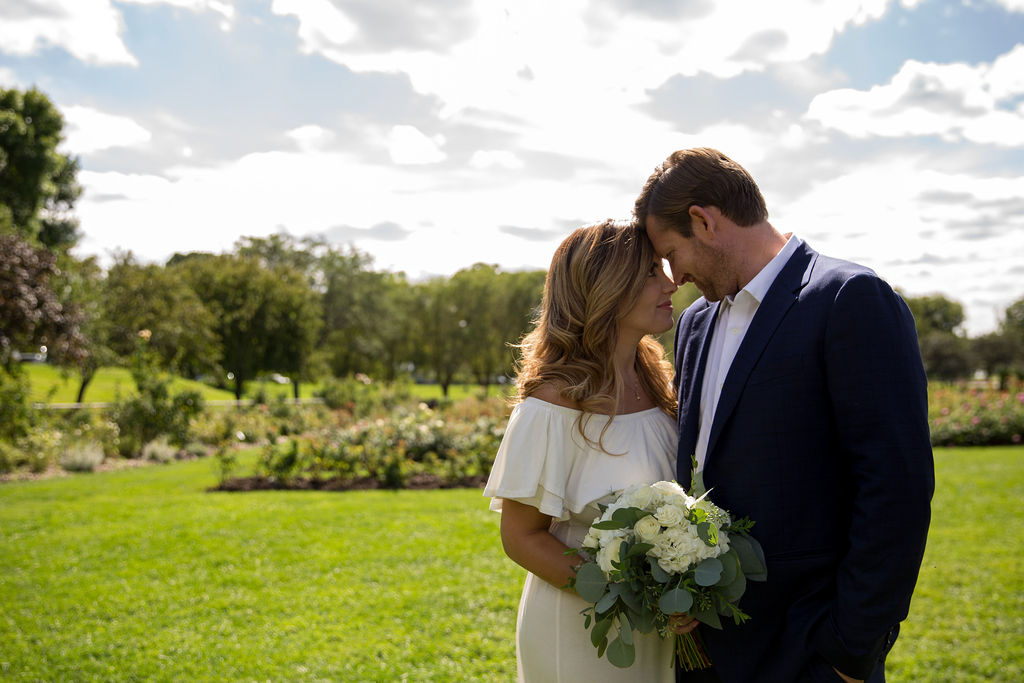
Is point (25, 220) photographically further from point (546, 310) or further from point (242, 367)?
point (546, 310)

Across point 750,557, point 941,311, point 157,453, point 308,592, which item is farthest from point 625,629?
point 941,311

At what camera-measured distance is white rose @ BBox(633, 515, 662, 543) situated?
214 cm

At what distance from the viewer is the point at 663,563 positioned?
2.13 metres

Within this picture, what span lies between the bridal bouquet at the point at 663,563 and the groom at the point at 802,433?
0.64 feet

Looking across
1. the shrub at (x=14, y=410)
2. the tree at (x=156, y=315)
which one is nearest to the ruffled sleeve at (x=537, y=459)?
the shrub at (x=14, y=410)

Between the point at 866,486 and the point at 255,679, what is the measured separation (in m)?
4.34

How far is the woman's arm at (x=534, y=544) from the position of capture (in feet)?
8.57

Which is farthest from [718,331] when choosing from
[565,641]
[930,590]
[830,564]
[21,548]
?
[21,548]

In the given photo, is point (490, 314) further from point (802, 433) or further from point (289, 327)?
point (802, 433)

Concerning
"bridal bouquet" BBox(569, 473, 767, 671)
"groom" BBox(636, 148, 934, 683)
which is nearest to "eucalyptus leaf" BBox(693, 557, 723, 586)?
"bridal bouquet" BBox(569, 473, 767, 671)

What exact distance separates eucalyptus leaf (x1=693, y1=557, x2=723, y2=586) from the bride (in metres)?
Result: 0.60

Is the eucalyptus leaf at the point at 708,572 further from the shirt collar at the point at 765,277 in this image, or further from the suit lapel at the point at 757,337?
the shirt collar at the point at 765,277

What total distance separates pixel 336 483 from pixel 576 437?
946cm

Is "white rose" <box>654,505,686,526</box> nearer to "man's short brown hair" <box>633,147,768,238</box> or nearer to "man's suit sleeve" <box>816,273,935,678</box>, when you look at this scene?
"man's suit sleeve" <box>816,273,935,678</box>
